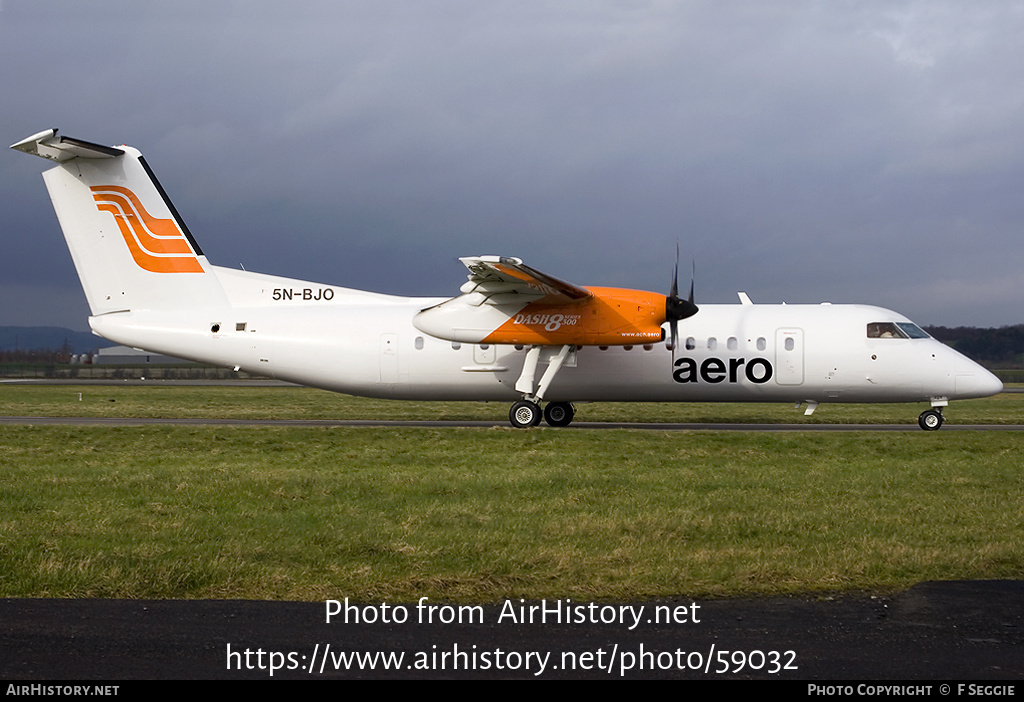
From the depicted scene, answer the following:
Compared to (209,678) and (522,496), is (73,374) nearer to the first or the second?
(522,496)

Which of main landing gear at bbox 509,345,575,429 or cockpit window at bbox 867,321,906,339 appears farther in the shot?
cockpit window at bbox 867,321,906,339

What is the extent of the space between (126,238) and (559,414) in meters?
13.2

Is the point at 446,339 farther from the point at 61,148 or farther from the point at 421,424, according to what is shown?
the point at 61,148

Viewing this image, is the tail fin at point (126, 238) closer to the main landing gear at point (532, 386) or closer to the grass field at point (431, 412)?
the grass field at point (431, 412)

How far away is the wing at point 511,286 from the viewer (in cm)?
2209

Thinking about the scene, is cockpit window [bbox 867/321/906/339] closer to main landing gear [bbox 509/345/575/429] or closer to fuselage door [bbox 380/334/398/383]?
main landing gear [bbox 509/345/575/429]

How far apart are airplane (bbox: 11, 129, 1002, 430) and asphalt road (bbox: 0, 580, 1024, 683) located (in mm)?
16867

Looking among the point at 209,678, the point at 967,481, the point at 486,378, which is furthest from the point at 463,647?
the point at 486,378

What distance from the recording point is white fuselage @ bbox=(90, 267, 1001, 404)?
82.1 ft

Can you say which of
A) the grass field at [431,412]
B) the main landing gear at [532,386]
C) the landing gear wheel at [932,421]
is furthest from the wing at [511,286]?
the landing gear wheel at [932,421]

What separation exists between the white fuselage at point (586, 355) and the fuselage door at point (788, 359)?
0.03 meters

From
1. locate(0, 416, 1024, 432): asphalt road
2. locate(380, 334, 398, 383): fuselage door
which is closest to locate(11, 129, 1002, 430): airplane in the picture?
locate(380, 334, 398, 383): fuselage door

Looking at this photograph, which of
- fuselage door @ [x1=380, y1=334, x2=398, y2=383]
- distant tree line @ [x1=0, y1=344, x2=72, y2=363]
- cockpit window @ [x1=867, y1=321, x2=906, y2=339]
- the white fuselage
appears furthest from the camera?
distant tree line @ [x1=0, y1=344, x2=72, y2=363]
